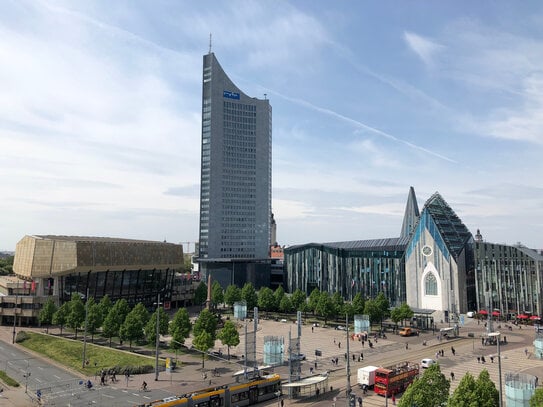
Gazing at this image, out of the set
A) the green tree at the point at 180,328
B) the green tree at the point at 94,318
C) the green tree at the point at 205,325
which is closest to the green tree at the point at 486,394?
the green tree at the point at 205,325

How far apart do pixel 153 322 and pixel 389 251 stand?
287 feet

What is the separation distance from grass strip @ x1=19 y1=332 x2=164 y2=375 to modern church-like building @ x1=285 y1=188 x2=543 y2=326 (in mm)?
71974

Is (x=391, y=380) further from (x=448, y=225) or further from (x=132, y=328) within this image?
(x=448, y=225)

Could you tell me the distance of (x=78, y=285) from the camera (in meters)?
128

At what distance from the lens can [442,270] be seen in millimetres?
129750

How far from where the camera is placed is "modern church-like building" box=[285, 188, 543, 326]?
11962cm

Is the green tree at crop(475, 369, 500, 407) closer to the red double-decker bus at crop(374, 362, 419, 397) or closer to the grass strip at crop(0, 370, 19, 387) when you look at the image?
the red double-decker bus at crop(374, 362, 419, 397)

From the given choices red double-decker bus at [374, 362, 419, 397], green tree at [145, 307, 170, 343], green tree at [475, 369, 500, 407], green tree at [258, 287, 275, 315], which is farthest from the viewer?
green tree at [258, 287, 275, 315]

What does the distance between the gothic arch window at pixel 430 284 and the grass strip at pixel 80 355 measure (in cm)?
8849

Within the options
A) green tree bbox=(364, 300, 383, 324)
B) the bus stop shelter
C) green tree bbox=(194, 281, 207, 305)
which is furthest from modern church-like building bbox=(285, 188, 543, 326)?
the bus stop shelter

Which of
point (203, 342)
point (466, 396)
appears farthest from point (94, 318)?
point (466, 396)

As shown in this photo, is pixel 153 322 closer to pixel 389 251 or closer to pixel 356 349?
pixel 356 349

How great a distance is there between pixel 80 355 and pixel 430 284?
97.5m

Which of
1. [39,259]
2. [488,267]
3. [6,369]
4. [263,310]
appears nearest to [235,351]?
[6,369]
